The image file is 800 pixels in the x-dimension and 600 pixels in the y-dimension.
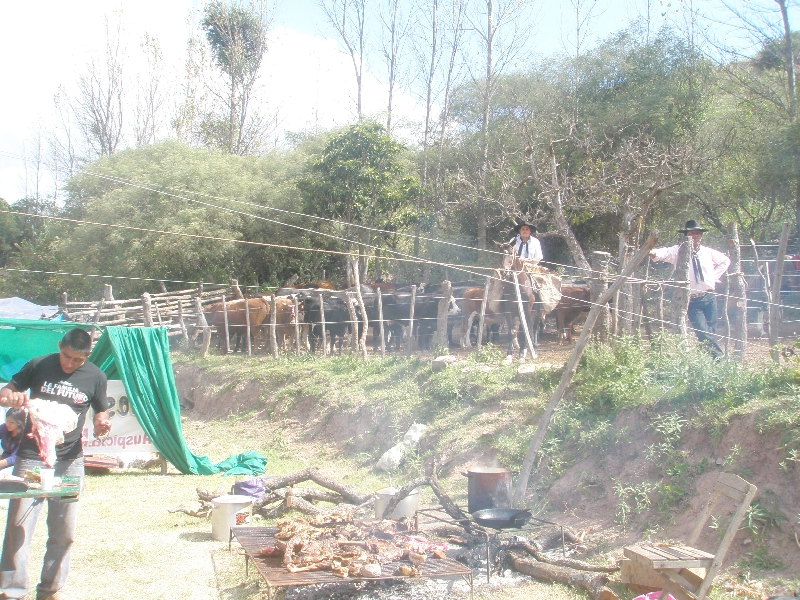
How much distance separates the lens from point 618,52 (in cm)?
1834

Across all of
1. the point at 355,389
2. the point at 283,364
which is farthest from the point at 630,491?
the point at 283,364

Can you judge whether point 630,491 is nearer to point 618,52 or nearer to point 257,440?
point 257,440

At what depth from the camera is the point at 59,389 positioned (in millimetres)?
4539

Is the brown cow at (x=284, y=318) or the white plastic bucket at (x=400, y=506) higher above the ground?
the brown cow at (x=284, y=318)

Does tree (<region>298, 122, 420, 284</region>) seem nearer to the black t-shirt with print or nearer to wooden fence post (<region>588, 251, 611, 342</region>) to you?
wooden fence post (<region>588, 251, 611, 342</region>)

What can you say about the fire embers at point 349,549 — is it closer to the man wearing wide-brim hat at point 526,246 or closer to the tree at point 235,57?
the man wearing wide-brim hat at point 526,246

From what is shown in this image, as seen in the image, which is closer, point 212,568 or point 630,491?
point 212,568

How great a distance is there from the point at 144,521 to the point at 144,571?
1595 millimetres

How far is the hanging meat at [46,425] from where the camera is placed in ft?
14.3

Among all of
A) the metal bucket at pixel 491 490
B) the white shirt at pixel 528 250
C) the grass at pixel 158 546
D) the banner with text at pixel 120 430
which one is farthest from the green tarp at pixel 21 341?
the white shirt at pixel 528 250

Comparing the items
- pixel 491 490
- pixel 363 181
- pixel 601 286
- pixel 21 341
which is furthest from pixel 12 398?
pixel 363 181

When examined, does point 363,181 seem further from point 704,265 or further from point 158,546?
point 158,546

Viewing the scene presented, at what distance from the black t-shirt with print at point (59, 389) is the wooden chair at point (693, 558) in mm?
3639

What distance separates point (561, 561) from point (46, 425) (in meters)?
3.65
